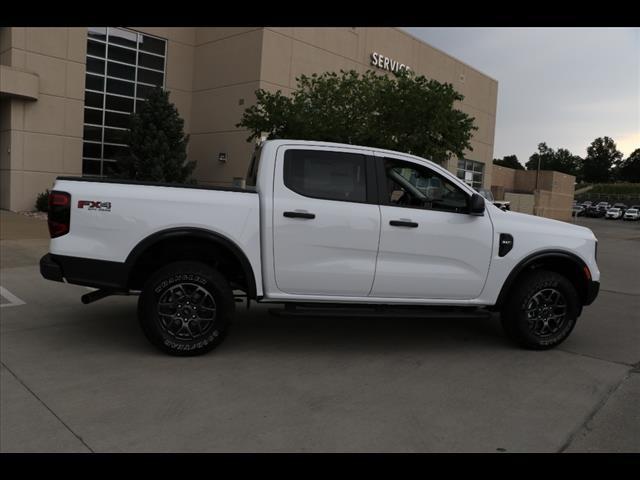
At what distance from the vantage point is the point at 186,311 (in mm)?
4887

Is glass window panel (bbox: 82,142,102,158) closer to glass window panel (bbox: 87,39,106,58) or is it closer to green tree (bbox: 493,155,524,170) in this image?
glass window panel (bbox: 87,39,106,58)

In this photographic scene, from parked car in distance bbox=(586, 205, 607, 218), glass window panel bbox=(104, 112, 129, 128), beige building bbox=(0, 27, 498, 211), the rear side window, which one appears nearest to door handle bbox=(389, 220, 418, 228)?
the rear side window

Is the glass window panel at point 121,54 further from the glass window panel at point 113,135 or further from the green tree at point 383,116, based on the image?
the green tree at point 383,116

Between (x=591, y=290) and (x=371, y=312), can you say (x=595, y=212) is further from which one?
(x=371, y=312)

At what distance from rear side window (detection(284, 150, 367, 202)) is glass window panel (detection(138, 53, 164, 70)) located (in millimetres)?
21715

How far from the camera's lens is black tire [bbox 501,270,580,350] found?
5445mm

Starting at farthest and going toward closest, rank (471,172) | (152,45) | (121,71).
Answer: (471,172) < (152,45) < (121,71)

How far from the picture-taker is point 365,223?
16.6 feet

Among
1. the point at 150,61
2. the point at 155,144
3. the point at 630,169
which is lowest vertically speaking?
the point at 155,144

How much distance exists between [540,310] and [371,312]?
5.67ft

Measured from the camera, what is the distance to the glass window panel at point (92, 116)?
23.0 metres

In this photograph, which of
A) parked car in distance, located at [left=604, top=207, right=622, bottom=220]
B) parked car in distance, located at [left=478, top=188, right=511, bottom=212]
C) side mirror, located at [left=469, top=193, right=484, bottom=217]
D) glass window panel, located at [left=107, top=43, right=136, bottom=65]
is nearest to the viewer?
side mirror, located at [left=469, top=193, right=484, bottom=217]

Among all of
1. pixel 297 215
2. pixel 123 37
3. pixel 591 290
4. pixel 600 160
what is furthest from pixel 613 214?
pixel 600 160

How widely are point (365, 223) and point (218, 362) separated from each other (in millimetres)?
1812
